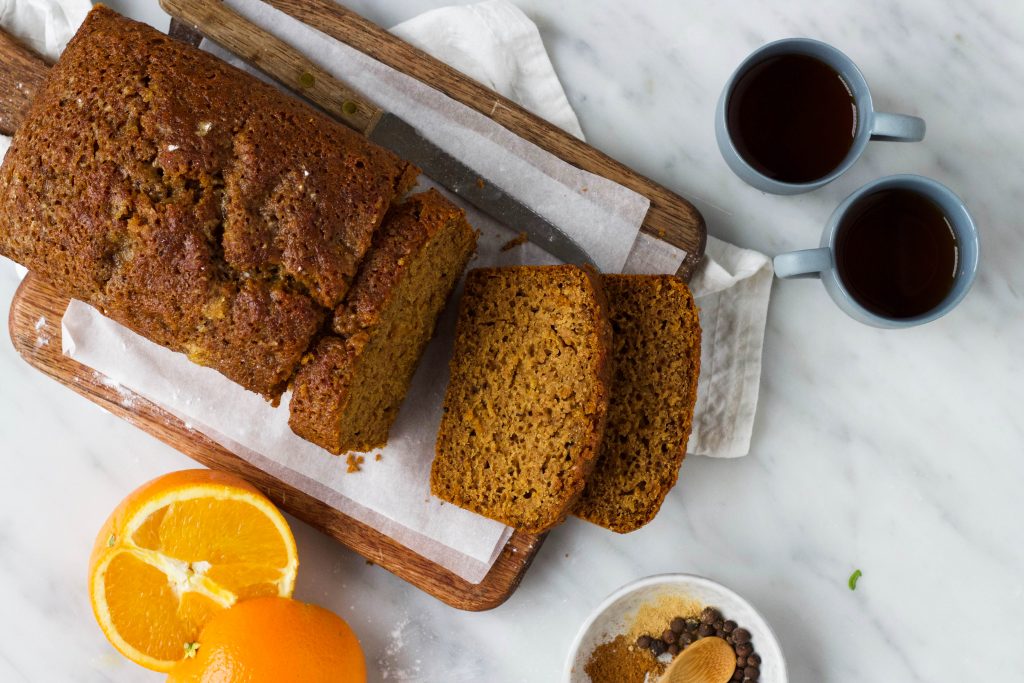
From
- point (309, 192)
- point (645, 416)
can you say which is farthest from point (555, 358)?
point (309, 192)

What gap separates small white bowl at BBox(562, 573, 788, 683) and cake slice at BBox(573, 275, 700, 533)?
23cm

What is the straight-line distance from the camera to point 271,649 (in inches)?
105

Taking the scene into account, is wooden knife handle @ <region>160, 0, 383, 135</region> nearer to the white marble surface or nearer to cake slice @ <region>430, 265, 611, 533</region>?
the white marble surface

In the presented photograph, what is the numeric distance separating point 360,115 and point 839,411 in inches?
77.9

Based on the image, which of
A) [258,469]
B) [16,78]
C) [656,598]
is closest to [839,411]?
[656,598]

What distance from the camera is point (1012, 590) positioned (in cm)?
301

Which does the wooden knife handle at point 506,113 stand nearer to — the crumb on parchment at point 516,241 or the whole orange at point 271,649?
the crumb on parchment at point 516,241

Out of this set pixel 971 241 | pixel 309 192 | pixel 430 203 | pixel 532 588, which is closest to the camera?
pixel 309 192

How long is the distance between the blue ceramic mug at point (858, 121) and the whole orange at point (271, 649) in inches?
81.0

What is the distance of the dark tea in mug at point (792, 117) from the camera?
9.07 ft

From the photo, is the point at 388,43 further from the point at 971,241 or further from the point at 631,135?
the point at 971,241

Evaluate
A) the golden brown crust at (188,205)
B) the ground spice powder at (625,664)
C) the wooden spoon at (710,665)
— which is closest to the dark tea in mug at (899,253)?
the wooden spoon at (710,665)

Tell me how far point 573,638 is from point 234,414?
1.42 m

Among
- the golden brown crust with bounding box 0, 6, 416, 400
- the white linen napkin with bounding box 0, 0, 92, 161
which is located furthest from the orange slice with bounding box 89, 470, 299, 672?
the white linen napkin with bounding box 0, 0, 92, 161
